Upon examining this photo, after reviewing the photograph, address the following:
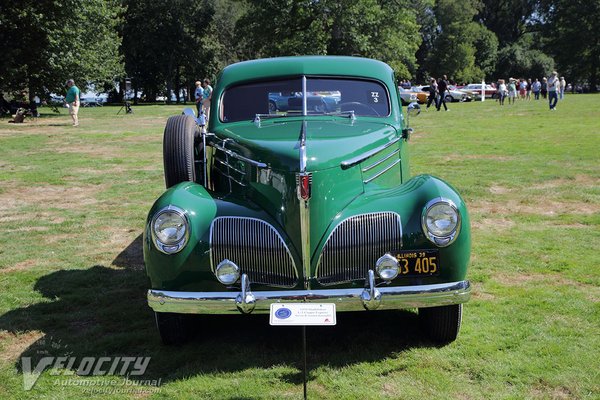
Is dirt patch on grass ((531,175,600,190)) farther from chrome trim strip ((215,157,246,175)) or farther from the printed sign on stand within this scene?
the printed sign on stand

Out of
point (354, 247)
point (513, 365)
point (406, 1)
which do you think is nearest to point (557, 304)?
point (513, 365)

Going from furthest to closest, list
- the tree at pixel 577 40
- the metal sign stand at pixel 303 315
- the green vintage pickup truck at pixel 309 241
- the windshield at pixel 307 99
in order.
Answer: the tree at pixel 577 40, the windshield at pixel 307 99, the green vintage pickup truck at pixel 309 241, the metal sign stand at pixel 303 315

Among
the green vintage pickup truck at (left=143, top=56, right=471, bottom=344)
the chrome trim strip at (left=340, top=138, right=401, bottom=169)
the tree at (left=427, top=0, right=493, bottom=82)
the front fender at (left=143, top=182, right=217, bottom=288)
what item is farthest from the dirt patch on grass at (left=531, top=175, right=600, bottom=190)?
the tree at (left=427, top=0, right=493, bottom=82)

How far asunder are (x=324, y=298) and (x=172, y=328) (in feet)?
4.05

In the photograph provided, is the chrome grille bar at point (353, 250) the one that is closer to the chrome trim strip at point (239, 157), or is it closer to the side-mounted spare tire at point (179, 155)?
the chrome trim strip at point (239, 157)

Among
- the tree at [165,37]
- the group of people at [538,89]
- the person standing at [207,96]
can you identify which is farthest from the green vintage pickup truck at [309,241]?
the tree at [165,37]

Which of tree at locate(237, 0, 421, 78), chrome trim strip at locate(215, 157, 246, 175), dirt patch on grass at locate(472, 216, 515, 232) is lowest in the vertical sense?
dirt patch on grass at locate(472, 216, 515, 232)

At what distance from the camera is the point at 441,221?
3904 mm

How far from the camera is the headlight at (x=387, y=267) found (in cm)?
381

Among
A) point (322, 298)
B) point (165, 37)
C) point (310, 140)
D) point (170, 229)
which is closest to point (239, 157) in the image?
point (310, 140)

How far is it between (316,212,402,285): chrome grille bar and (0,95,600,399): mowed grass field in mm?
569

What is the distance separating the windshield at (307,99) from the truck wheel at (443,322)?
2.10m

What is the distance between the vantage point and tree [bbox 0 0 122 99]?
26.7 m
